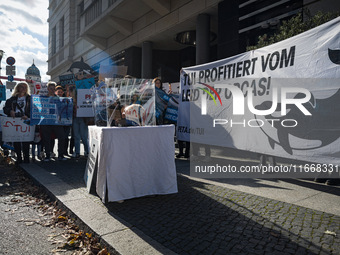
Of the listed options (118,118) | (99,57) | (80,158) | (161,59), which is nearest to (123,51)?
(161,59)

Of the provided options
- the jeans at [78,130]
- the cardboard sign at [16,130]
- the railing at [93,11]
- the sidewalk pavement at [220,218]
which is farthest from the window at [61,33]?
the sidewalk pavement at [220,218]

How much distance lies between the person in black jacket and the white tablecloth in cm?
351

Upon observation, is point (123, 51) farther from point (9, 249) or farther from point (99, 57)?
point (9, 249)

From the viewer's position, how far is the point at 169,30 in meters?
→ 13.2

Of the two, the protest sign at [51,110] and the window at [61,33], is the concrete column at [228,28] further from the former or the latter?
the window at [61,33]

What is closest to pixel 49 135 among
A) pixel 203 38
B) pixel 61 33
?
pixel 203 38

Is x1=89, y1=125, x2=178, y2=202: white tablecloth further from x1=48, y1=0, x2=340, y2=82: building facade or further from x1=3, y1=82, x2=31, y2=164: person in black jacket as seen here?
x1=48, y1=0, x2=340, y2=82: building facade

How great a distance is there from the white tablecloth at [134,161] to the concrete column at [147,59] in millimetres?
11839

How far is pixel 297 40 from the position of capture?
4.28m

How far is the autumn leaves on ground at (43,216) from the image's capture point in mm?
2672

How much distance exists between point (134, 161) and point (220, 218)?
4.46 feet

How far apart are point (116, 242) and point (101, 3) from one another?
17064mm

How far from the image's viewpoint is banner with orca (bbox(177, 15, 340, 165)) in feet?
12.6

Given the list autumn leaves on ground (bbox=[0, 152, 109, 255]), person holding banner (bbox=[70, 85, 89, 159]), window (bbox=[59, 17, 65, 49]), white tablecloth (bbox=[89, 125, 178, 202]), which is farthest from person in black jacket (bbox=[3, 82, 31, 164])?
window (bbox=[59, 17, 65, 49])
